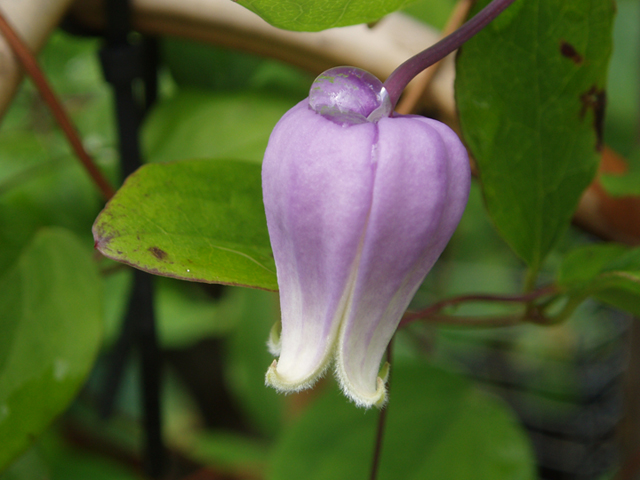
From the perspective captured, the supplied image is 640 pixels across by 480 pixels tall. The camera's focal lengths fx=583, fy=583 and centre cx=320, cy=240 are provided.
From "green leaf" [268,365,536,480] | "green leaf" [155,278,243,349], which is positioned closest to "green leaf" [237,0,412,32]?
"green leaf" [268,365,536,480]

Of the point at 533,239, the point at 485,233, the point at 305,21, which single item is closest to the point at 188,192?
the point at 305,21

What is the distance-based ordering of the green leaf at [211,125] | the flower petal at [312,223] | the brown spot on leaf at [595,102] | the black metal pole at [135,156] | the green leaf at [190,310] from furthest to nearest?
the green leaf at [190,310] < the green leaf at [211,125] < the black metal pole at [135,156] < the brown spot on leaf at [595,102] < the flower petal at [312,223]

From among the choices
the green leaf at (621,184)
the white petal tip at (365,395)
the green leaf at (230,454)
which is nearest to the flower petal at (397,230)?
the white petal tip at (365,395)

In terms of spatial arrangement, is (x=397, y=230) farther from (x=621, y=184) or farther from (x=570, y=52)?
(x=621, y=184)

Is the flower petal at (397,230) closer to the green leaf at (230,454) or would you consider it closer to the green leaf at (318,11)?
the green leaf at (318,11)

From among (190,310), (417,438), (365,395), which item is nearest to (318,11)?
(365,395)

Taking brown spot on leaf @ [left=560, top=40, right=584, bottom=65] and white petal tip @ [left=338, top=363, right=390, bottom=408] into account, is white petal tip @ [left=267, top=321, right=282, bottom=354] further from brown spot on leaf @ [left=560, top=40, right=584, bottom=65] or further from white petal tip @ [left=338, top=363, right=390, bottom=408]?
brown spot on leaf @ [left=560, top=40, right=584, bottom=65]
